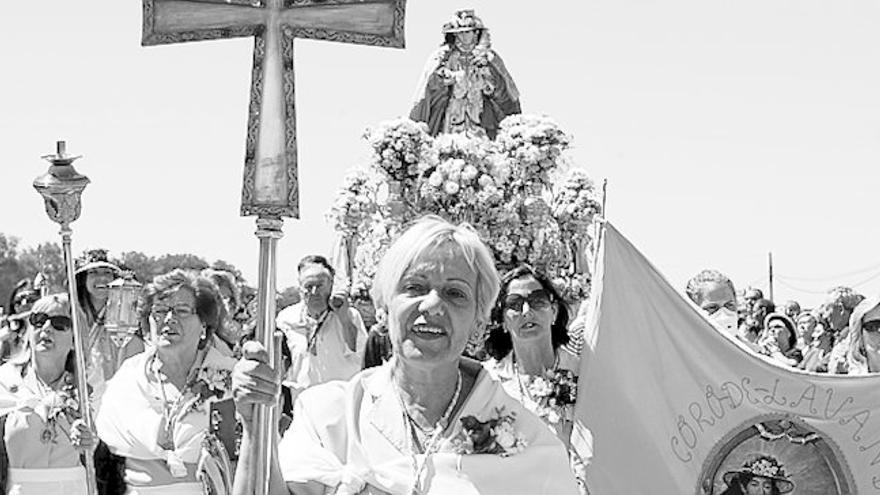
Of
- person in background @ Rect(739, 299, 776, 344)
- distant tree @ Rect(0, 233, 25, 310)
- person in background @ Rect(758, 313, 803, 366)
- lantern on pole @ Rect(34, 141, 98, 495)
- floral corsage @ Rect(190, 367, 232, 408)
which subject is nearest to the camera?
lantern on pole @ Rect(34, 141, 98, 495)

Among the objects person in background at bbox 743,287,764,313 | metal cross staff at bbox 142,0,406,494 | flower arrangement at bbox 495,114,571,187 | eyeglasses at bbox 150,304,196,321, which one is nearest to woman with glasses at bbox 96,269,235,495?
eyeglasses at bbox 150,304,196,321

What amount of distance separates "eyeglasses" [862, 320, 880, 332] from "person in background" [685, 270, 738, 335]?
3.39ft

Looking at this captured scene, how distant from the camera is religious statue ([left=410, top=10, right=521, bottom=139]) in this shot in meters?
13.8

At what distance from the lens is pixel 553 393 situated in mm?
7352

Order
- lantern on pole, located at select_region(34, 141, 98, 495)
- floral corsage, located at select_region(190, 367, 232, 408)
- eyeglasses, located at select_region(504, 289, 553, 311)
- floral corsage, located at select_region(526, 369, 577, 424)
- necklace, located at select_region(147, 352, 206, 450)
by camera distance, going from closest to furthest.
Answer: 1. lantern on pole, located at select_region(34, 141, 98, 495)
2. eyeglasses, located at select_region(504, 289, 553, 311)
3. floral corsage, located at select_region(526, 369, 577, 424)
4. necklace, located at select_region(147, 352, 206, 450)
5. floral corsage, located at select_region(190, 367, 232, 408)

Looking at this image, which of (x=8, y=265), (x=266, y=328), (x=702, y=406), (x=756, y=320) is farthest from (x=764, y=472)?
(x=8, y=265)

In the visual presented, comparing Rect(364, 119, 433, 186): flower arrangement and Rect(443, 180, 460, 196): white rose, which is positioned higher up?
Rect(364, 119, 433, 186): flower arrangement

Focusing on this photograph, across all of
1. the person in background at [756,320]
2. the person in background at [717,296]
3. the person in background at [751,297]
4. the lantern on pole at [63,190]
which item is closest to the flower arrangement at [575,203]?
the person in background at [756,320]

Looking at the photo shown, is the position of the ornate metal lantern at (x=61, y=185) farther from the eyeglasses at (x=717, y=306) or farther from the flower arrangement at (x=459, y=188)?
the flower arrangement at (x=459, y=188)

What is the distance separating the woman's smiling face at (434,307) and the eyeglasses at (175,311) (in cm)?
320

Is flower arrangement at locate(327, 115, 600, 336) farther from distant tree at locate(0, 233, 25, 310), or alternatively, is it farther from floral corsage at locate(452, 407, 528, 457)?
distant tree at locate(0, 233, 25, 310)

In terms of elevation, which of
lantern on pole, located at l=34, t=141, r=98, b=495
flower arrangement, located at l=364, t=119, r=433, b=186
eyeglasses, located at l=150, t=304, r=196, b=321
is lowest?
eyeglasses, located at l=150, t=304, r=196, b=321

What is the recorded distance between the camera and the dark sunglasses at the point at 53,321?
774 cm

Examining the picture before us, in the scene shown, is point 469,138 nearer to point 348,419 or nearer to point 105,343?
point 105,343
